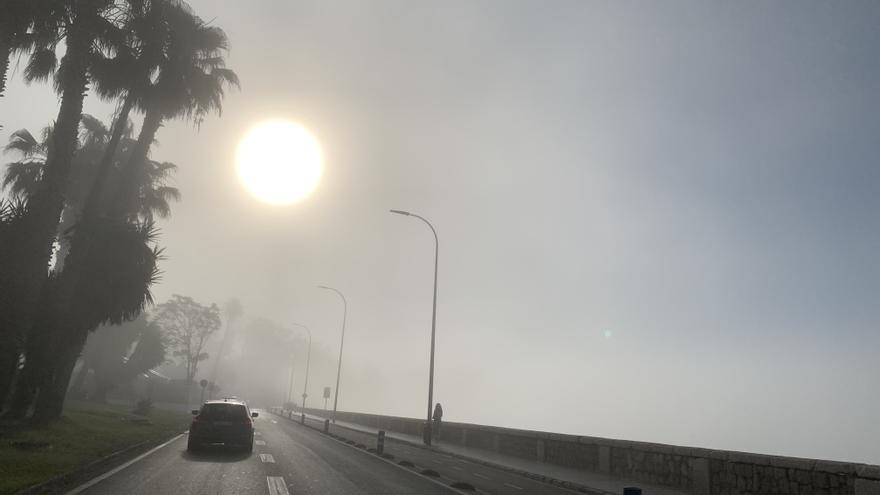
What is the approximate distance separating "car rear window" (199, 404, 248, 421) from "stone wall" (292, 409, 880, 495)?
37.0 ft

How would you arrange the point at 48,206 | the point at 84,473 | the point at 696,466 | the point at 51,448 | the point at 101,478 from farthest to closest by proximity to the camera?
the point at 48,206
the point at 696,466
the point at 51,448
the point at 84,473
the point at 101,478

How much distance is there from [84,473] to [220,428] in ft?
20.4

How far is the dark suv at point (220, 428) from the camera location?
16.6 m

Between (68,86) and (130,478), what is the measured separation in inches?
611

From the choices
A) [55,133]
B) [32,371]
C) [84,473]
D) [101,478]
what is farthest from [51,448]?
[55,133]

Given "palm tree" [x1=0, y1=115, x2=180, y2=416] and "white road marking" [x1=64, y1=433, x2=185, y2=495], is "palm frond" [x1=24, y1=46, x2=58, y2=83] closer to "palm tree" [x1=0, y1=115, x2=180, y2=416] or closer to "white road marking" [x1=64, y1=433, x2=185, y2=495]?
"palm tree" [x1=0, y1=115, x2=180, y2=416]

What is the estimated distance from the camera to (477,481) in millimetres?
14500

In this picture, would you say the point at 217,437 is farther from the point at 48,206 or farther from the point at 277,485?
the point at 48,206

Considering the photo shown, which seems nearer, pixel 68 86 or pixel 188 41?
pixel 68 86

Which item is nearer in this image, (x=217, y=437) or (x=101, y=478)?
(x=101, y=478)

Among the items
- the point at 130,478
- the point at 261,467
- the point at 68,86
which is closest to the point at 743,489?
the point at 261,467

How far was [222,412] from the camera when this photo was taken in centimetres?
1717

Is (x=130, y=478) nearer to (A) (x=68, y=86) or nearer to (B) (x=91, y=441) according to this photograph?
(B) (x=91, y=441)

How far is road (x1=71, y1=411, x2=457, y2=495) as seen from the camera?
32.5 ft
